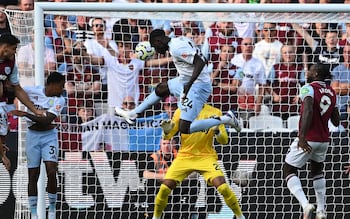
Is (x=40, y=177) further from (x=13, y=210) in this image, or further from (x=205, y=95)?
(x=205, y=95)

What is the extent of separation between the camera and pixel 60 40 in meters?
13.9

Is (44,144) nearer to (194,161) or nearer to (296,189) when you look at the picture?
(194,161)

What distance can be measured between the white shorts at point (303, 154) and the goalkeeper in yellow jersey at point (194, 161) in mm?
812

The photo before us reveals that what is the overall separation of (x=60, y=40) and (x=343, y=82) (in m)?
3.93

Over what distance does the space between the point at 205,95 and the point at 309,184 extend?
232 centimetres

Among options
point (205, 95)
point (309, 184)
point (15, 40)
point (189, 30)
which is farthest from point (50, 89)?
point (309, 184)

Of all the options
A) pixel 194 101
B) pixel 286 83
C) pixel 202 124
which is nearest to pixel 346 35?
pixel 286 83

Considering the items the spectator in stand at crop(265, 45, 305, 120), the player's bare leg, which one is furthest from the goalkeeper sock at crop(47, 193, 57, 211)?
the spectator in stand at crop(265, 45, 305, 120)

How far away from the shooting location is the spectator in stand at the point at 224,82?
14.1m

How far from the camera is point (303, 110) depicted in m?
12.0

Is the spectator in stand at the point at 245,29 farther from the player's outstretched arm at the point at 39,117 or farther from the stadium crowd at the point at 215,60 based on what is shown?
the player's outstretched arm at the point at 39,117

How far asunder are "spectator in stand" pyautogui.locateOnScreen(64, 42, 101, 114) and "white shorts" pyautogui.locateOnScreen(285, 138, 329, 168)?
2.94m

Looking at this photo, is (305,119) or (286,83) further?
(286,83)

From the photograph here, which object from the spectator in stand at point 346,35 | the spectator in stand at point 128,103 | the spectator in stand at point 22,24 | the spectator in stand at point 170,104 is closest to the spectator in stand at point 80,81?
the spectator in stand at point 128,103
